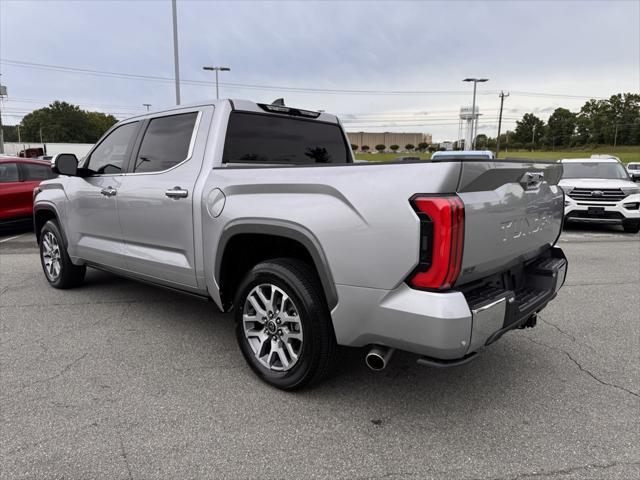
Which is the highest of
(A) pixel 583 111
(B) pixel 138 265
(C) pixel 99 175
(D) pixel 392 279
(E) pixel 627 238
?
(A) pixel 583 111

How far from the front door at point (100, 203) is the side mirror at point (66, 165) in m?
0.15

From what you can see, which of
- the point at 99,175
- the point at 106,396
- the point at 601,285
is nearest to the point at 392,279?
the point at 106,396

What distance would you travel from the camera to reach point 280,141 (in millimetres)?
3965

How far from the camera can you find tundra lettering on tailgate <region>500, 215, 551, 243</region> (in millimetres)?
2575

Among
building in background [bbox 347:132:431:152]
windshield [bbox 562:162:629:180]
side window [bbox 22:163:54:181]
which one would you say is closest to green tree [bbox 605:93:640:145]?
building in background [bbox 347:132:431:152]

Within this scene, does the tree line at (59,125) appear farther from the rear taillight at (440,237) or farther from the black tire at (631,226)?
the rear taillight at (440,237)

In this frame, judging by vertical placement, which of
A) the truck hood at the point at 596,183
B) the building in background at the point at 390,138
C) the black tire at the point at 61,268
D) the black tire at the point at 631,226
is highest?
the building in background at the point at 390,138

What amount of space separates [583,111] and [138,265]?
135 m

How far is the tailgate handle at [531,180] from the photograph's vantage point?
271 cm

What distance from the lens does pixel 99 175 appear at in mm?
4473

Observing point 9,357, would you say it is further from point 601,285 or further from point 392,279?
point 601,285

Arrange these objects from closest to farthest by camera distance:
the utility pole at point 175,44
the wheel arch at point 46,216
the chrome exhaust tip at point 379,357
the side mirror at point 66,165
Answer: the chrome exhaust tip at point 379,357 < the side mirror at point 66,165 < the wheel arch at point 46,216 < the utility pole at point 175,44

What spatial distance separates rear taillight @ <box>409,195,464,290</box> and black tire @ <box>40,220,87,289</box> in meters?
4.36

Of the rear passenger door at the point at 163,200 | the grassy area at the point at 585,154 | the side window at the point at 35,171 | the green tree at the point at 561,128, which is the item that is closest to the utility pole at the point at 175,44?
the side window at the point at 35,171
